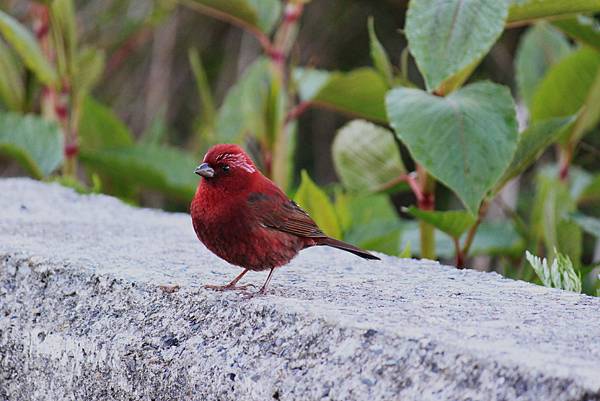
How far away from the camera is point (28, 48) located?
3223 mm

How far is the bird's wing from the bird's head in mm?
47

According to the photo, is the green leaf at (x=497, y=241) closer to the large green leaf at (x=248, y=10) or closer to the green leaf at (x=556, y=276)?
the green leaf at (x=556, y=276)

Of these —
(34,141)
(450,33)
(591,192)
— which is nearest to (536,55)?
(591,192)

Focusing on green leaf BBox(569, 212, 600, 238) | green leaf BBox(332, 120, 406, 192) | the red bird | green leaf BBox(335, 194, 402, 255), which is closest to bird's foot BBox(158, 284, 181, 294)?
the red bird

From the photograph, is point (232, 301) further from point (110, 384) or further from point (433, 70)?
point (433, 70)

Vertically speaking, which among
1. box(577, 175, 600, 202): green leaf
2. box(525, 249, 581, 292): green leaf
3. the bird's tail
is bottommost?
box(577, 175, 600, 202): green leaf

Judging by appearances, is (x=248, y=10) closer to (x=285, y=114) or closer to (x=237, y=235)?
(x=285, y=114)

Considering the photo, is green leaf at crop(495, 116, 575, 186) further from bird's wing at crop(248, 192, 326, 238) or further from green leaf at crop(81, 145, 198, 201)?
green leaf at crop(81, 145, 198, 201)

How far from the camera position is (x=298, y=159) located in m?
5.73

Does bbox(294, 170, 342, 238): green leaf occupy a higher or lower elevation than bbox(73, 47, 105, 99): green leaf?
lower

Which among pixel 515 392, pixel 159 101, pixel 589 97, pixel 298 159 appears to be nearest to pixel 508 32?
pixel 298 159

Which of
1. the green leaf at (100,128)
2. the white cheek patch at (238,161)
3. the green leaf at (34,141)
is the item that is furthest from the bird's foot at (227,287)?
the green leaf at (100,128)

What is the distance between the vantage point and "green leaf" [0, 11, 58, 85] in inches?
124

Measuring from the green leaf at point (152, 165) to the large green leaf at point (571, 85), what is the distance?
1.19m
